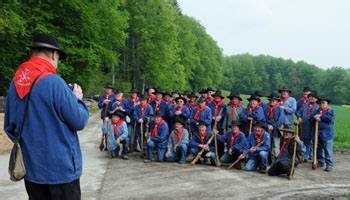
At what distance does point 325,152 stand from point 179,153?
12.4ft

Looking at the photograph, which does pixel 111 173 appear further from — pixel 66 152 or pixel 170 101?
pixel 66 152

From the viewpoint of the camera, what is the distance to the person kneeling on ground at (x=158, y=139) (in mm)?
11586

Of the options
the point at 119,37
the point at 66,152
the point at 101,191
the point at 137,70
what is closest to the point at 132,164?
the point at 101,191

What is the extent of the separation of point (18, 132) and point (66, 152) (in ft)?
1.34

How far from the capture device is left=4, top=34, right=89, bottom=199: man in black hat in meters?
3.26

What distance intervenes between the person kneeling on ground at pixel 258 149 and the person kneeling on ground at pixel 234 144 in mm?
201

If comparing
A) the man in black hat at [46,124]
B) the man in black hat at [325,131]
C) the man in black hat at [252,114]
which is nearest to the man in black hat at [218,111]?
the man in black hat at [252,114]

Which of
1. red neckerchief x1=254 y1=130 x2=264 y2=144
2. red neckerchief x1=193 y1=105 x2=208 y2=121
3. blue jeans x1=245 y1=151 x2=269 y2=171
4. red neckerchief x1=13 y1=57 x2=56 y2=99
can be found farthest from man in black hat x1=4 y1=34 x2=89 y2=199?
red neckerchief x1=193 y1=105 x2=208 y2=121

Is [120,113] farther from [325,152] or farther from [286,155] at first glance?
[325,152]

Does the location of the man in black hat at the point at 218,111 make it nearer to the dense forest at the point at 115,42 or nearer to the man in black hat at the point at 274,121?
the man in black hat at the point at 274,121

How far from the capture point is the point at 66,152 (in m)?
3.35

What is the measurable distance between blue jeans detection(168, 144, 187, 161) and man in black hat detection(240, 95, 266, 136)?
1942 millimetres

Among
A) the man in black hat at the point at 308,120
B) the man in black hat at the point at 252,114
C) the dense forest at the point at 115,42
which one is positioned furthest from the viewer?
the dense forest at the point at 115,42

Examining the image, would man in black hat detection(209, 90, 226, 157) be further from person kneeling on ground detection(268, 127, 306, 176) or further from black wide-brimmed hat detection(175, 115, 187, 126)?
person kneeling on ground detection(268, 127, 306, 176)
